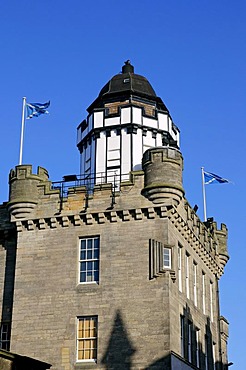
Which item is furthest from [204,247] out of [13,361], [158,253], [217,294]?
[13,361]

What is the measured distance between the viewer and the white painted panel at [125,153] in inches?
1594

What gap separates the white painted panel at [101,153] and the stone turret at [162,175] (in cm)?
581

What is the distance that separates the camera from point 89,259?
34750mm

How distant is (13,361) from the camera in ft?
82.4

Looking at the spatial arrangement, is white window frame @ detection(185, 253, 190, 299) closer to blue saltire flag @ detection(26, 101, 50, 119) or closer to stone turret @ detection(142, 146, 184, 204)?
stone turret @ detection(142, 146, 184, 204)

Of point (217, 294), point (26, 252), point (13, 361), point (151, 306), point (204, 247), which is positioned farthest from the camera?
point (217, 294)

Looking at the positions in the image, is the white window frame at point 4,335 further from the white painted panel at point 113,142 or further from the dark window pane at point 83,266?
the white painted panel at point 113,142

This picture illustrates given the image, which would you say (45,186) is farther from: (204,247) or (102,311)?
(204,247)

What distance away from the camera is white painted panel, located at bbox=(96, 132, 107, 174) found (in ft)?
135

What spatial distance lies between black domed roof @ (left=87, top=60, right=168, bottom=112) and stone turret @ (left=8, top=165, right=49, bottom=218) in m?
8.74

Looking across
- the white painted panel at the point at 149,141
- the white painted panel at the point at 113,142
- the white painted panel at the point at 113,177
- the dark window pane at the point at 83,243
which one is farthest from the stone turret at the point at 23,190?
the white painted panel at the point at 149,141

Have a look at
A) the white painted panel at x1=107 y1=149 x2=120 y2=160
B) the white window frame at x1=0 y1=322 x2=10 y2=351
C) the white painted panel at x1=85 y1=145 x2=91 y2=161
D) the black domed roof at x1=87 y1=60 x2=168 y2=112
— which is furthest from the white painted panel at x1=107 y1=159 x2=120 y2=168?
the white window frame at x1=0 y1=322 x2=10 y2=351

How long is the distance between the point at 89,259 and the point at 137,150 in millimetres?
8828

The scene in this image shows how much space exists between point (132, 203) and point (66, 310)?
5.92m
